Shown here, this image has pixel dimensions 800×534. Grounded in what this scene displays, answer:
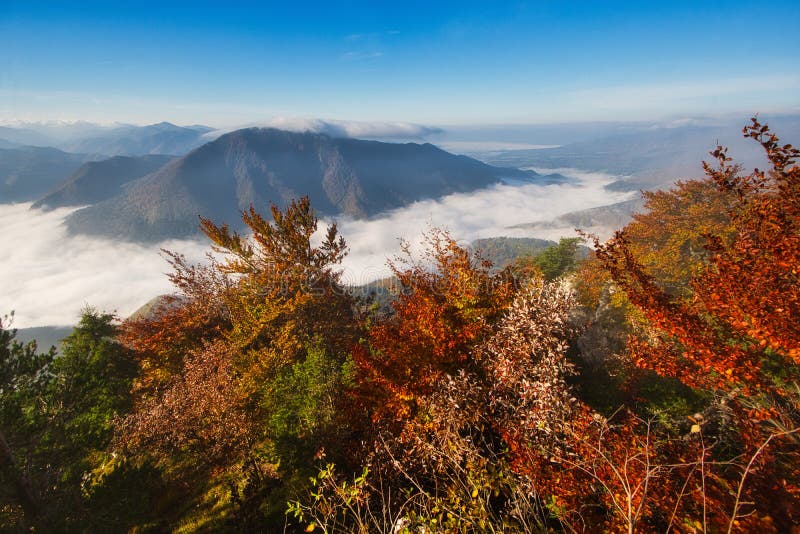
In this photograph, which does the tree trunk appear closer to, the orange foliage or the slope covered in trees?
the slope covered in trees

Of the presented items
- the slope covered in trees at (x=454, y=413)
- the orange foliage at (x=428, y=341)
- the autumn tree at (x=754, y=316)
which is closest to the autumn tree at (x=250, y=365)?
the slope covered in trees at (x=454, y=413)

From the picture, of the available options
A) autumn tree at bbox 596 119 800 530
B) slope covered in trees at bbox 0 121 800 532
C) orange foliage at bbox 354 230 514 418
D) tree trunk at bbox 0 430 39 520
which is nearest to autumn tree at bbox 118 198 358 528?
slope covered in trees at bbox 0 121 800 532

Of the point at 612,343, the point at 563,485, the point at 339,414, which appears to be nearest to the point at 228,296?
the point at 339,414

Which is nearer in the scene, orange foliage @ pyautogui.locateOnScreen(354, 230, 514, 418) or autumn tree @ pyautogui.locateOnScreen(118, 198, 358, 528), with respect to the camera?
orange foliage @ pyautogui.locateOnScreen(354, 230, 514, 418)

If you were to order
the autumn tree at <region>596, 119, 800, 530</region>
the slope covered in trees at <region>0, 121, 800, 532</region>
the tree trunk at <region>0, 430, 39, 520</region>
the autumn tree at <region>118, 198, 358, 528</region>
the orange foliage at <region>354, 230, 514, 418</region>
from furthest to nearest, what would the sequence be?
the autumn tree at <region>118, 198, 358, 528</region> → the tree trunk at <region>0, 430, 39, 520</region> → the orange foliage at <region>354, 230, 514, 418</region> → the slope covered in trees at <region>0, 121, 800, 532</region> → the autumn tree at <region>596, 119, 800, 530</region>

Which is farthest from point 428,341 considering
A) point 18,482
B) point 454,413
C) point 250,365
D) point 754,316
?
point 18,482

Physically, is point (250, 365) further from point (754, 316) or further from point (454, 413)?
point (754, 316)
